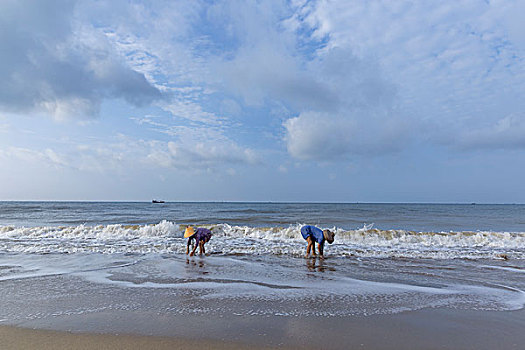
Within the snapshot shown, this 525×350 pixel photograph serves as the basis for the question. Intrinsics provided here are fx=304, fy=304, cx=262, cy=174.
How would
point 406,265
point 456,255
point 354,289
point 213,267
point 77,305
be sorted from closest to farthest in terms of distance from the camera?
point 77,305
point 354,289
point 213,267
point 406,265
point 456,255

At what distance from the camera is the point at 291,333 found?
414cm

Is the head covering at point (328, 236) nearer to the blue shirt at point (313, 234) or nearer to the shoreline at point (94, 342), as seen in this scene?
the blue shirt at point (313, 234)

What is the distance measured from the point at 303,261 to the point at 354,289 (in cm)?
383

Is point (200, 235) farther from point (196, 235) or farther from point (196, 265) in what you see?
point (196, 265)

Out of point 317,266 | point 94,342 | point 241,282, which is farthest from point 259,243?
point 94,342

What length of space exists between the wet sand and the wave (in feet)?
23.4

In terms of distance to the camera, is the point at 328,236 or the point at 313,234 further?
the point at 313,234

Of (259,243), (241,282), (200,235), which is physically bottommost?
(259,243)

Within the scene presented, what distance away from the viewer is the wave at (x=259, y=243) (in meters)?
12.4

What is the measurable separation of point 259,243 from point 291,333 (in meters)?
10.8

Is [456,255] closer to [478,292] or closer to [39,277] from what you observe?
[478,292]

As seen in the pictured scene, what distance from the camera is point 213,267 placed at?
9.08m

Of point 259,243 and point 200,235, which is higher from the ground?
point 200,235

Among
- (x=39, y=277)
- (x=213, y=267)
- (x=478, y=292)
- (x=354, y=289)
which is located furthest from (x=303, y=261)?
(x=39, y=277)
